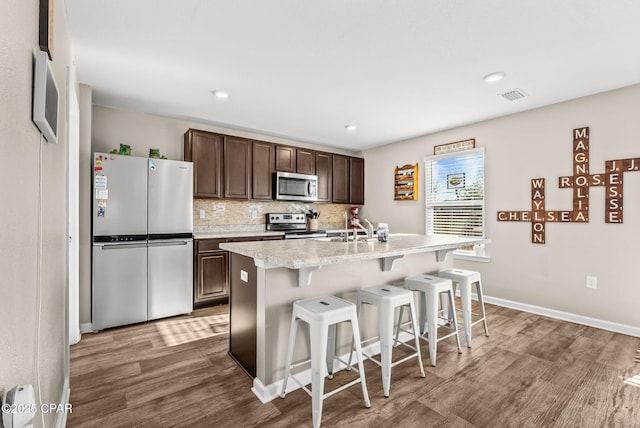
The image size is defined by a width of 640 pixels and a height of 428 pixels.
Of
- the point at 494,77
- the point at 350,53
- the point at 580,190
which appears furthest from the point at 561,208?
the point at 350,53

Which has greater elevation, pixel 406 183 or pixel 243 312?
pixel 406 183

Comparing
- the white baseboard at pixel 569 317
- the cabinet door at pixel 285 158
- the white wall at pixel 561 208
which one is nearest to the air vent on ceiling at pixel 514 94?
the white wall at pixel 561 208

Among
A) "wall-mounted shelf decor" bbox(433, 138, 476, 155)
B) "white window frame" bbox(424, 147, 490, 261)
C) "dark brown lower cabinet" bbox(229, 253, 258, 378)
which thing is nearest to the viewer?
"dark brown lower cabinet" bbox(229, 253, 258, 378)

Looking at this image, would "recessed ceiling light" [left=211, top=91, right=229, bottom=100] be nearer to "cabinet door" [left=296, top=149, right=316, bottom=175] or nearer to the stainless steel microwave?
the stainless steel microwave

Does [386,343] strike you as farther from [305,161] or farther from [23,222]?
[305,161]

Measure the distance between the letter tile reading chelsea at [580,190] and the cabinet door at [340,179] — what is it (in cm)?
269

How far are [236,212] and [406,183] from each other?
2793 millimetres

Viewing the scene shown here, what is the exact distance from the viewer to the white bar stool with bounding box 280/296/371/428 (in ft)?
5.60

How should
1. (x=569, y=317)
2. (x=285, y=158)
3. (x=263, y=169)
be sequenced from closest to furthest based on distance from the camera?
(x=569, y=317) < (x=263, y=169) < (x=285, y=158)

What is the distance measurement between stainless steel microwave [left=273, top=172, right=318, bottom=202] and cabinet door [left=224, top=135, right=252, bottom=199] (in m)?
0.45

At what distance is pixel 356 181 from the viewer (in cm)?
582

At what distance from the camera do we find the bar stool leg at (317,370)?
5.56ft

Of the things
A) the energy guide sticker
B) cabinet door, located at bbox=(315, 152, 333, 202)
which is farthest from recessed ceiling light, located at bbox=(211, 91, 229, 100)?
cabinet door, located at bbox=(315, 152, 333, 202)

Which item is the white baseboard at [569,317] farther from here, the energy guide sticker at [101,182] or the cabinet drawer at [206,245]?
the energy guide sticker at [101,182]
